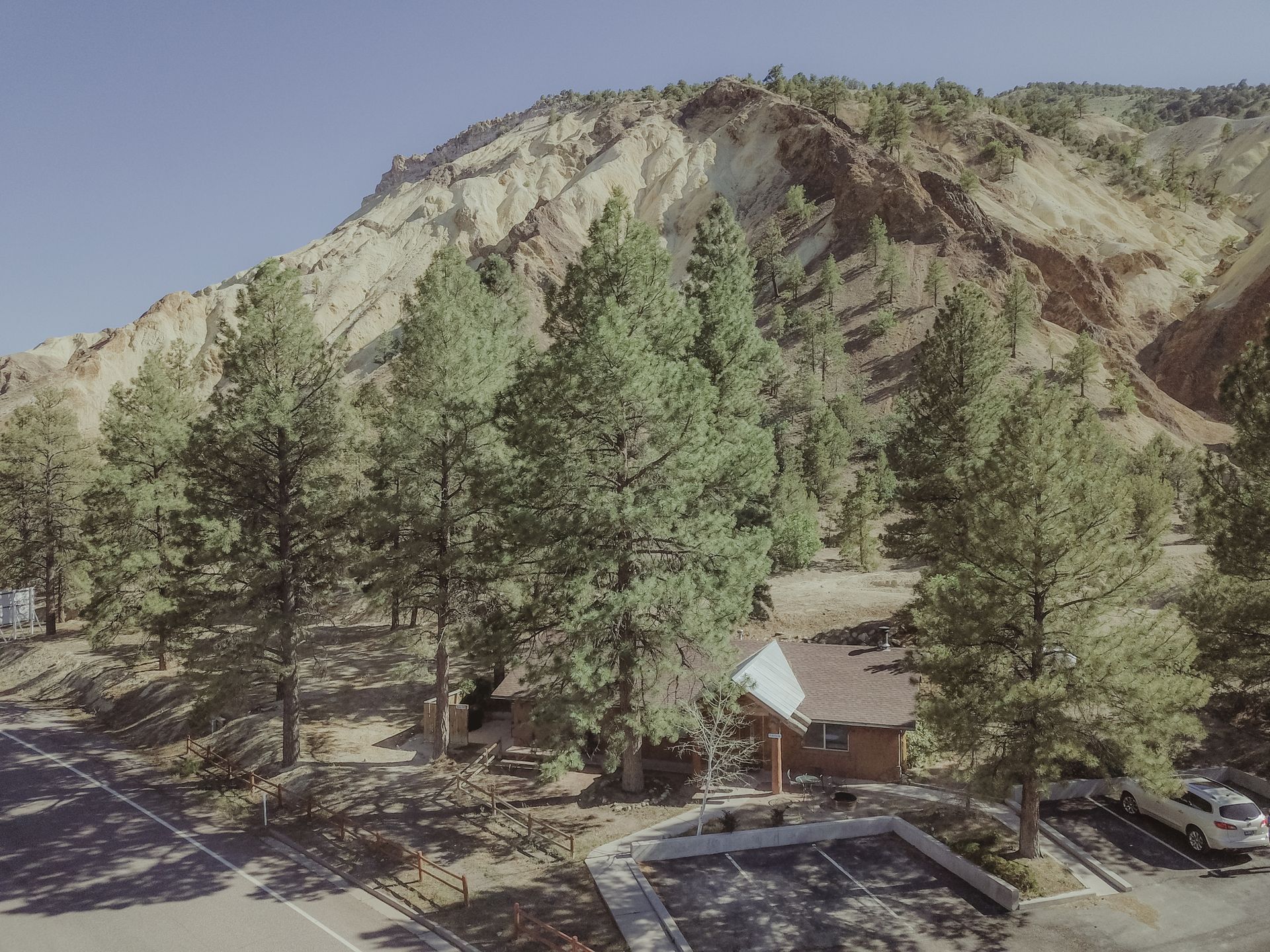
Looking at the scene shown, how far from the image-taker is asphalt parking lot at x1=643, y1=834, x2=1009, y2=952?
15.4 meters

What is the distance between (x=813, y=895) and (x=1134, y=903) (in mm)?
6650

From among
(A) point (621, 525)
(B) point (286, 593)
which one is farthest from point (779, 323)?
(A) point (621, 525)

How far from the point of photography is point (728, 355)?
2930cm

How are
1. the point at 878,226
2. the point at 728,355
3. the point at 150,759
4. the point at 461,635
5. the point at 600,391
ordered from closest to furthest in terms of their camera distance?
the point at 600,391 < the point at 461,635 < the point at 150,759 < the point at 728,355 < the point at 878,226

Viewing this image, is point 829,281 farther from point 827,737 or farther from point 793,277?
point 827,737

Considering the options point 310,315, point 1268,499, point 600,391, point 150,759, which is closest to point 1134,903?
point 1268,499

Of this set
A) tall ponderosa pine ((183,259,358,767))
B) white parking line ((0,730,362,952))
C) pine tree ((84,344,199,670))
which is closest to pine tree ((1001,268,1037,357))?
tall ponderosa pine ((183,259,358,767))

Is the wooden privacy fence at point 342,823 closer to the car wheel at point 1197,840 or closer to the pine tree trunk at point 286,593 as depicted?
the pine tree trunk at point 286,593

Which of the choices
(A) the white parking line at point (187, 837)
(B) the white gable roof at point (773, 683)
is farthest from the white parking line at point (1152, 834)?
(A) the white parking line at point (187, 837)

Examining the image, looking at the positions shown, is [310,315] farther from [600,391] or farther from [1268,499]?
[1268,499]

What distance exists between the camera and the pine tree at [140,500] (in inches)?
1264

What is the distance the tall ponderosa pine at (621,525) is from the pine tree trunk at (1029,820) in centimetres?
754

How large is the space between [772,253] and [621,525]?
80.2 m

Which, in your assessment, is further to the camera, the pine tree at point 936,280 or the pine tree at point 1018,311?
the pine tree at point 936,280
